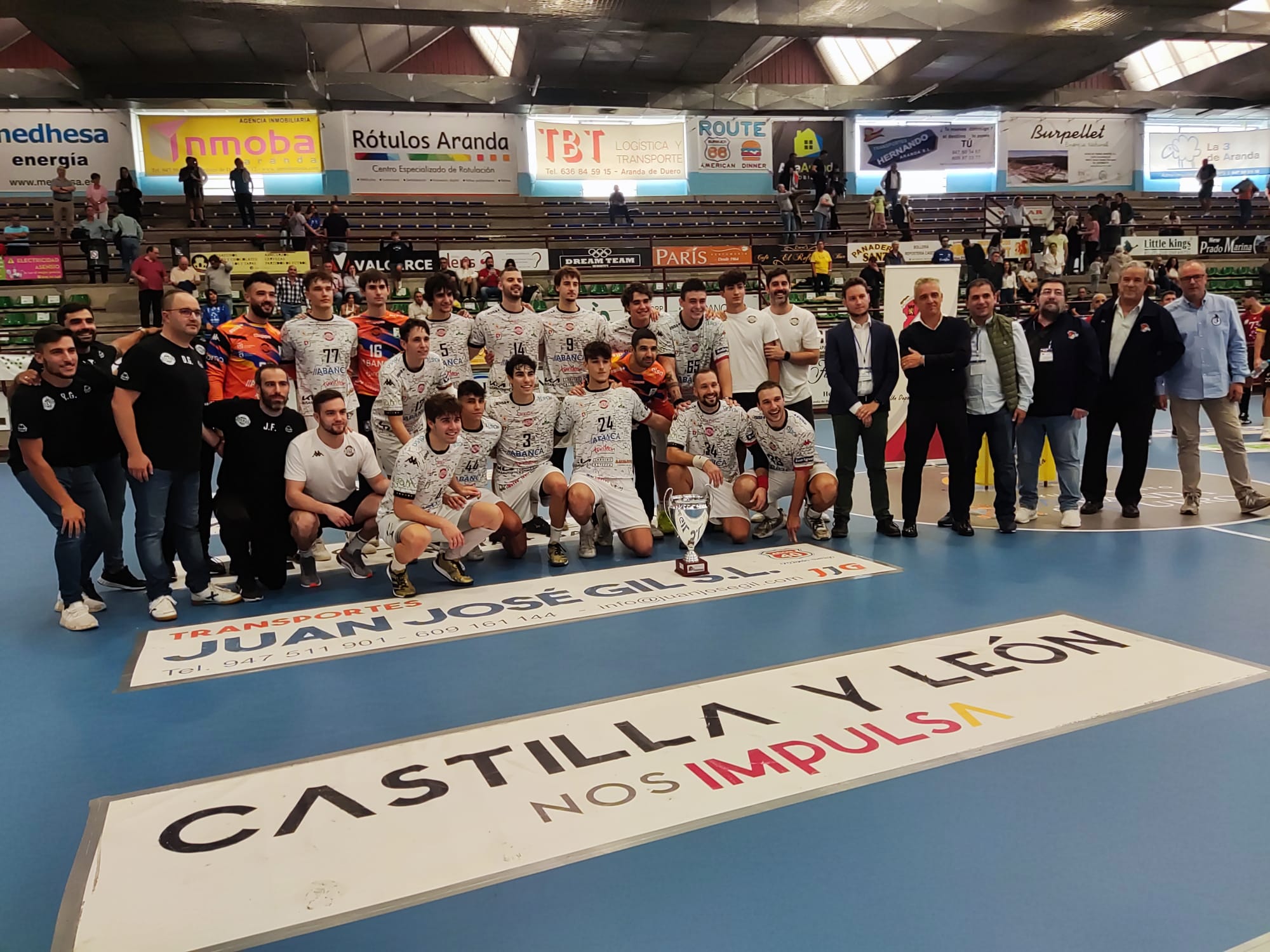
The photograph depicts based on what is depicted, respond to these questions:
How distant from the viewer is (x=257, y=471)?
5.39 metres

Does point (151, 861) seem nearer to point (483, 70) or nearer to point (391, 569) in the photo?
point (391, 569)

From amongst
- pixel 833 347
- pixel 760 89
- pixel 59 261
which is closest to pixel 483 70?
pixel 760 89

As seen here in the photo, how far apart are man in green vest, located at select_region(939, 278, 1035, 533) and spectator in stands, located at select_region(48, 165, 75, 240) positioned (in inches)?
755

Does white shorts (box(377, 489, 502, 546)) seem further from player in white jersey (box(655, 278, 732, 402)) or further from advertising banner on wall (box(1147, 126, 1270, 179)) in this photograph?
advertising banner on wall (box(1147, 126, 1270, 179))

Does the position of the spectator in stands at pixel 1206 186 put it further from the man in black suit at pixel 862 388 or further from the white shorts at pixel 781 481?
the white shorts at pixel 781 481

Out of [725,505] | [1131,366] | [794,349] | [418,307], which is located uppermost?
[418,307]

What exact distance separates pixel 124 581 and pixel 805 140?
2293 cm

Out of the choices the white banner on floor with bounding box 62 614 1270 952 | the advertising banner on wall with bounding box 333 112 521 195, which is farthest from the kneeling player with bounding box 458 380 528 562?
the advertising banner on wall with bounding box 333 112 521 195

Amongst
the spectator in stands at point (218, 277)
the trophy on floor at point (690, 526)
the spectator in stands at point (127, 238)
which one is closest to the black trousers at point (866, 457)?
the trophy on floor at point (690, 526)

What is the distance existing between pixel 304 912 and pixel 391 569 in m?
3.12

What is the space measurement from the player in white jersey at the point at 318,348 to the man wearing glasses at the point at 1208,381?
6059mm

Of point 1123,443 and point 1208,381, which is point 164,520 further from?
point 1208,381

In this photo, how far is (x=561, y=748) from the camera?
124 inches

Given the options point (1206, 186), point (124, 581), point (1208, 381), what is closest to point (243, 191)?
point (124, 581)
